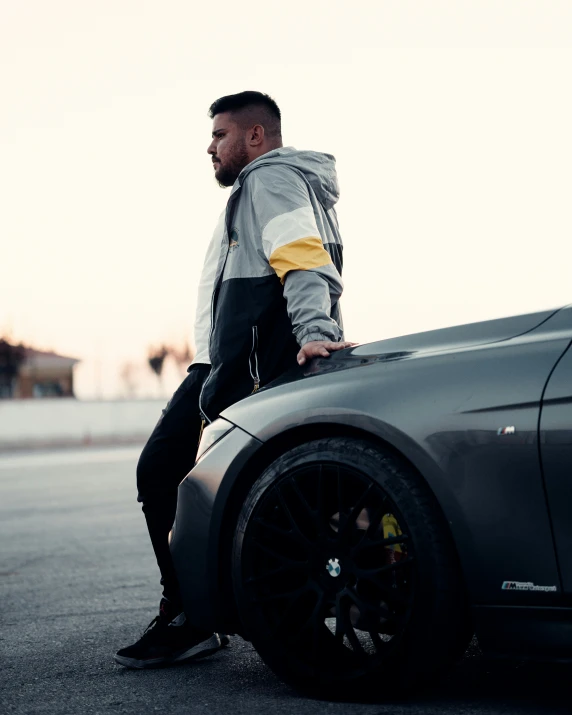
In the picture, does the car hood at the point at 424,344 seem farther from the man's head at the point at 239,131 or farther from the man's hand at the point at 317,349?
the man's head at the point at 239,131

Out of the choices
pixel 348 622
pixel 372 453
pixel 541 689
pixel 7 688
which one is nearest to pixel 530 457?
pixel 372 453

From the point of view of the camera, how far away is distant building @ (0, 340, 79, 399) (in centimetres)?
7988

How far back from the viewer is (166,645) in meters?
3.39

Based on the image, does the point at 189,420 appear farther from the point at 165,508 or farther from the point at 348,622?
the point at 348,622

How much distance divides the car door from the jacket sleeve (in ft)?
3.13

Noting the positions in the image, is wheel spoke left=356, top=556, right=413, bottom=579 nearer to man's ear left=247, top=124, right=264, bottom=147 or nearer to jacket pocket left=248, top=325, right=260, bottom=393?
jacket pocket left=248, top=325, right=260, bottom=393

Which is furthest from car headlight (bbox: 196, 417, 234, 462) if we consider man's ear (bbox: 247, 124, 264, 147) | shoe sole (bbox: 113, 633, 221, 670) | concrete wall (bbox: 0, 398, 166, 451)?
concrete wall (bbox: 0, 398, 166, 451)

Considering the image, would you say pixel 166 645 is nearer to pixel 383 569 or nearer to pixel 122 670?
pixel 122 670

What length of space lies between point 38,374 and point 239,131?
266 feet

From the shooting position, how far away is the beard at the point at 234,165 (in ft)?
12.0

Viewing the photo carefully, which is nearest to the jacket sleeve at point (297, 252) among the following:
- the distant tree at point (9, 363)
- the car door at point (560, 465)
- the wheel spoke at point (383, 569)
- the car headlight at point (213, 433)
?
the car headlight at point (213, 433)

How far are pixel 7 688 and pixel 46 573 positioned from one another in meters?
2.83

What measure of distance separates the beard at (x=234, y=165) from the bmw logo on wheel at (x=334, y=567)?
1.63 m

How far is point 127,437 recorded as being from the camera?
49406mm
